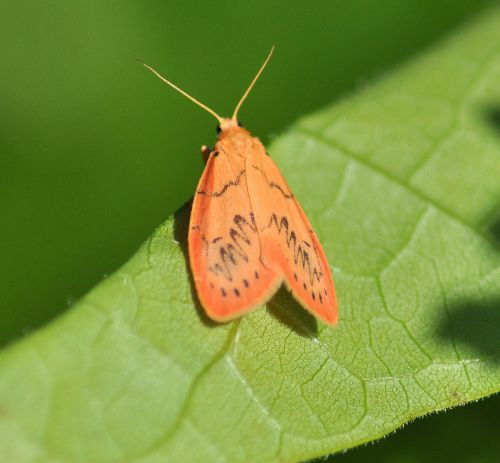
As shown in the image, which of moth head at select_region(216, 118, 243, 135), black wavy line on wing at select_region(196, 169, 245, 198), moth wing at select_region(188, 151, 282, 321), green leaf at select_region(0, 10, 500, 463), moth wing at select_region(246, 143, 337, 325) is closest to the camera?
green leaf at select_region(0, 10, 500, 463)

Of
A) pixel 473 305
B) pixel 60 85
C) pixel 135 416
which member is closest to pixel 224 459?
pixel 135 416

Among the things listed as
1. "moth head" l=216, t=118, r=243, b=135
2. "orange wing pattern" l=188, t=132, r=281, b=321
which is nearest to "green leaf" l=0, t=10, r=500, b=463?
"orange wing pattern" l=188, t=132, r=281, b=321

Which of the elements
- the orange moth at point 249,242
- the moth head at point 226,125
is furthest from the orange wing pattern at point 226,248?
the moth head at point 226,125

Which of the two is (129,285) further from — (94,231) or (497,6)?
(497,6)

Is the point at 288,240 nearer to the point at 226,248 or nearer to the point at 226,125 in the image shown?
the point at 226,248

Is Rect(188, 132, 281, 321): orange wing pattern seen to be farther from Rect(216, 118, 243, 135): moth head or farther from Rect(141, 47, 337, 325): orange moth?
Rect(216, 118, 243, 135): moth head

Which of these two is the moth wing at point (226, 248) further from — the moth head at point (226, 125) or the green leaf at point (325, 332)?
the moth head at point (226, 125)

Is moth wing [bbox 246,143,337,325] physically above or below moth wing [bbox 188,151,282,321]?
below
